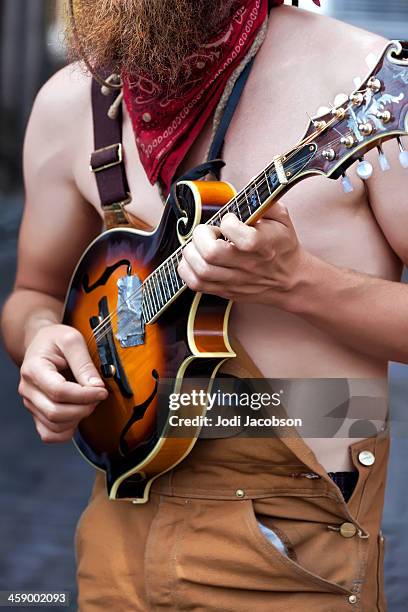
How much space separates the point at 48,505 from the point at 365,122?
303 centimetres

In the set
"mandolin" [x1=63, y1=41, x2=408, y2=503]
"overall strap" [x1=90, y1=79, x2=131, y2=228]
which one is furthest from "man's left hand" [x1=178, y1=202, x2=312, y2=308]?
"overall strap" [x1=90, y1=79, x2=131, y2=228]

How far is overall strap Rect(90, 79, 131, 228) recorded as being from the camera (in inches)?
75.7

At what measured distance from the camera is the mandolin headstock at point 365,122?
4.49 feet

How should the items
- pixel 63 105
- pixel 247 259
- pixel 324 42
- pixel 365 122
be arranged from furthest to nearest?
pixel 63 105
pixel 324 42
pixel 247 259
pixel 365 122

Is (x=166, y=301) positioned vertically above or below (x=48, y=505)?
above

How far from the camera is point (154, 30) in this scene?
1799mm

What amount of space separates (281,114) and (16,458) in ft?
10.8

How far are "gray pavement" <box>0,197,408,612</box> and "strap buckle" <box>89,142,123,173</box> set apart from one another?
1835mm

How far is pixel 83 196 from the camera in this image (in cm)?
213

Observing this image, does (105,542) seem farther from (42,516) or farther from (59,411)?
(42,516)

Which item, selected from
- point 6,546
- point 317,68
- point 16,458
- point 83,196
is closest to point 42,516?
point 6,546

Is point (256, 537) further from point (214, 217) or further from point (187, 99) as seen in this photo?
point (187, 99)

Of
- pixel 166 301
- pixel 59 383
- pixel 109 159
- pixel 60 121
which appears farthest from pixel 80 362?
pixel 60 121

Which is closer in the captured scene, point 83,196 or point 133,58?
point 133,58
